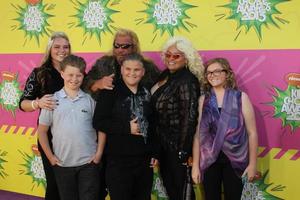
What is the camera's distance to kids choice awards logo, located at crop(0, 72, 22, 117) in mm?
3514

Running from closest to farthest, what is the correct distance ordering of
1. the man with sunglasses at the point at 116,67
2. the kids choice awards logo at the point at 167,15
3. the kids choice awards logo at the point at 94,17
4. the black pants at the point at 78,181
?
the black pants at the point at 78,181
the man with sunglasses at the point at 116,67
the kids choice awards logo at the point at 167,15
the kids choice awards logo at the point at 94,17

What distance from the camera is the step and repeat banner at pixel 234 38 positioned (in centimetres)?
250

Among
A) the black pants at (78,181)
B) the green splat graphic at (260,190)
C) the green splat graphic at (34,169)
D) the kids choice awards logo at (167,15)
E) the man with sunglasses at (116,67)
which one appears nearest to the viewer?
the black pants at (78,181)

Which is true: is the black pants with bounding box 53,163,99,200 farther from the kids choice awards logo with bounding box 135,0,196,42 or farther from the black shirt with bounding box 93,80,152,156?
the kids choice awards logo with bounding box 135,0,196,42

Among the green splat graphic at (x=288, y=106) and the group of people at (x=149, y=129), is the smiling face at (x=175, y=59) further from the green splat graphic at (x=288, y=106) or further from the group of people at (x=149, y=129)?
the green splat graphic at (x=288, y=106)

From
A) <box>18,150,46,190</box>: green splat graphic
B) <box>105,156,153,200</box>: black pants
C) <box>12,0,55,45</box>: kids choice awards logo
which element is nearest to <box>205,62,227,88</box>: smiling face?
<box>105,156,153,200</box>: black pants

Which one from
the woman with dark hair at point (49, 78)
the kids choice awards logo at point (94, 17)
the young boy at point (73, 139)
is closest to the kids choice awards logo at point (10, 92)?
the kids choice awards logo at point (94, 17)

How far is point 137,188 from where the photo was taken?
226 centimetres

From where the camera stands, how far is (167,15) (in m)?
2.82

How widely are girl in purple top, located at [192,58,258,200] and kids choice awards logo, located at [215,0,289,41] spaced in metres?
0.49

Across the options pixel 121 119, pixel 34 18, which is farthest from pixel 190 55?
pixel 34 18

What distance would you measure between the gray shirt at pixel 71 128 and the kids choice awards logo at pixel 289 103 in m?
1.27

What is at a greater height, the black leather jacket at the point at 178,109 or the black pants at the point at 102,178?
the black leather jacket at the point at 178,109

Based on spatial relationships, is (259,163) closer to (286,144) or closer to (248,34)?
(286,144)
